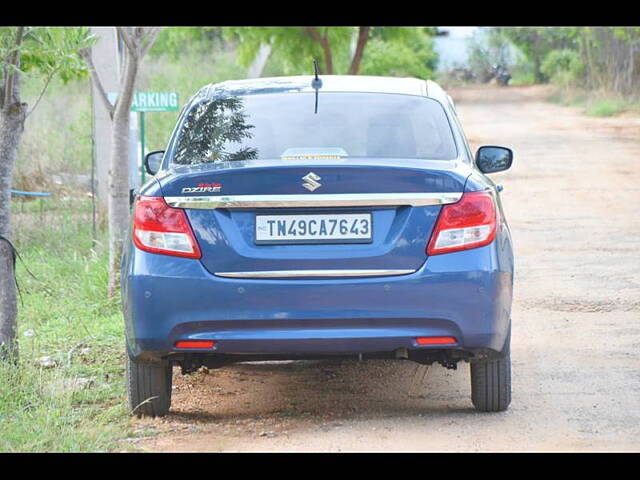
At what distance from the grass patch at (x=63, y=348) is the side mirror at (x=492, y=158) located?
7.68 feet

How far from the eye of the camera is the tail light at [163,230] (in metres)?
5.66

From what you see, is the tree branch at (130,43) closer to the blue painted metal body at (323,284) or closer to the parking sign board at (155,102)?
the parking sign board at (155,102)

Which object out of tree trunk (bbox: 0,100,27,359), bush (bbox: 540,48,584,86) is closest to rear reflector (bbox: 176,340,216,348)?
tree trunk (bbox: 0,100,27,359)

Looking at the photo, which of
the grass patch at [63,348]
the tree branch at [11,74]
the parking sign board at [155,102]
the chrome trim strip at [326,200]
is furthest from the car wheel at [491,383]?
the parking sign board at [155,102]

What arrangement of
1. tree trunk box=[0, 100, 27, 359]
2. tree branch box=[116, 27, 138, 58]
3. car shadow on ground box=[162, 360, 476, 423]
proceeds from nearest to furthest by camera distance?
car shadow on ground box=[162, 360, 476, 423] < tree trunk box=[0, 100, 27, 359] < tree branch box=[116, 27, 138, 58]

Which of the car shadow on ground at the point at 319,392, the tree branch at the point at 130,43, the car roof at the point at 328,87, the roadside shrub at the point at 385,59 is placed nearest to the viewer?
the car shadow on ground at the point at 319,392

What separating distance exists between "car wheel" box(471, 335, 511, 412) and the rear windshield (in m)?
1.01

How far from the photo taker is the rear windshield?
243 inches

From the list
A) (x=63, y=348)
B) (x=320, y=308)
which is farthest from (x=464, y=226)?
(x=63, y=348)

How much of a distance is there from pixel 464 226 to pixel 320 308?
0.73 metres

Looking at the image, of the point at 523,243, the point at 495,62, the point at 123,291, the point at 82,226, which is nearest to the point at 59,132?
the point at 82,226

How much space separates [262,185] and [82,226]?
29.9 ft

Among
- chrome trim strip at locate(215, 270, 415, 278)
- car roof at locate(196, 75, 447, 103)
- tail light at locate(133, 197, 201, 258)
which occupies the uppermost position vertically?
car roof at locate(196, 75, 447, 103)

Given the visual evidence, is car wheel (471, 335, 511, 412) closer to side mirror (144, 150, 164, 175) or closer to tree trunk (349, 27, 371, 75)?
side mirror (144, 150, 164, 175)
